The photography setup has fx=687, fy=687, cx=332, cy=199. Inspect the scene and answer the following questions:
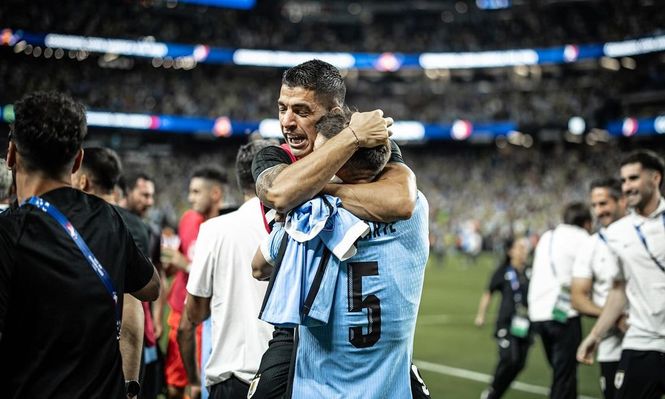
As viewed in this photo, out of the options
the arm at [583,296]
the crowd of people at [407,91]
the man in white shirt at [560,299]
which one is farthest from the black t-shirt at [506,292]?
the crowd of people at [407,91]

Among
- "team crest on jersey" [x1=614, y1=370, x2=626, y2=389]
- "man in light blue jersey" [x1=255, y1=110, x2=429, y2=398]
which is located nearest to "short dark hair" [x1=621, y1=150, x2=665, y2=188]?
"team crest on jersey" [x1=614, y1=370, x2=626, y2=389]

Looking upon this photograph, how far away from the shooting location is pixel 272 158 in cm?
298

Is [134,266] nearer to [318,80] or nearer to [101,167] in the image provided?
[318,80]

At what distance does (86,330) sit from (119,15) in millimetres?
42001

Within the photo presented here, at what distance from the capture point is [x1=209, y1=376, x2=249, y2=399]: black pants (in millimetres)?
3861

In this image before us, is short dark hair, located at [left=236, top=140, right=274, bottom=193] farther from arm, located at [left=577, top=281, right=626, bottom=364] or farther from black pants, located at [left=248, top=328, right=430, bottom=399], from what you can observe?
arm, located at [left=577, top=281, right=626, bottom=364]

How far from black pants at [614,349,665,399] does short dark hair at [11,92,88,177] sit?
4375 mm

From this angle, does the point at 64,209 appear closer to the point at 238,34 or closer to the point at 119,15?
the point at 119,15

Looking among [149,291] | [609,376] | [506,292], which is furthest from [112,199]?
A: [506,292]

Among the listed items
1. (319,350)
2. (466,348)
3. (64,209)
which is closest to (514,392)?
(466,348)

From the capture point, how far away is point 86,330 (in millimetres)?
2576

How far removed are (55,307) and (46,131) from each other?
0.66m

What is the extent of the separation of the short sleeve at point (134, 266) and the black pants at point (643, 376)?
12.7 feet

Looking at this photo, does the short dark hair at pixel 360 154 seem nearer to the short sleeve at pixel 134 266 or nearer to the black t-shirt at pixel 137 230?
the short sleeve at pixel 134 266
